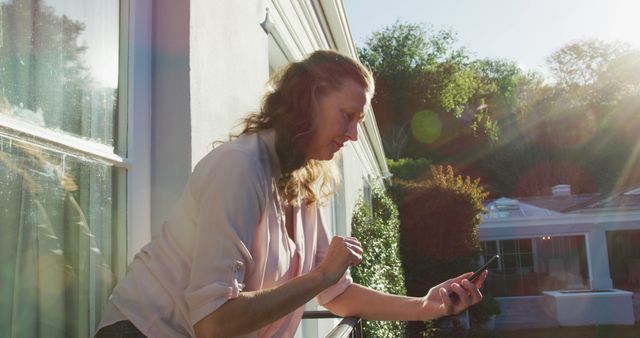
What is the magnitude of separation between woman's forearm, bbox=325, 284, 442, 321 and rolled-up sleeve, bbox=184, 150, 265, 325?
33.7 inches

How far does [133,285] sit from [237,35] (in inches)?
65.6

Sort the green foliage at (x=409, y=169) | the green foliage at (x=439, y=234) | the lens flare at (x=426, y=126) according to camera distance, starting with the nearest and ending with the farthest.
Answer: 1. the green foliage at (x=439, y=234)
2. the green foliage at (x=409, y=169)
3. the lens flare at (x=426, y=126)

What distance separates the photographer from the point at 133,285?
4.73ft

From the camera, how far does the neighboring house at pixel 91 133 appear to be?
4.53 feet

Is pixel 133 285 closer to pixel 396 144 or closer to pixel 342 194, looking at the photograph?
pixel 342 194

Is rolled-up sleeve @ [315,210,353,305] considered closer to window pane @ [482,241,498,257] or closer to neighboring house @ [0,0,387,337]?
neighboring house @ [0,0,387,337]

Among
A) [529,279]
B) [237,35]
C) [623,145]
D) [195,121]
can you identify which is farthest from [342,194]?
[623,145]

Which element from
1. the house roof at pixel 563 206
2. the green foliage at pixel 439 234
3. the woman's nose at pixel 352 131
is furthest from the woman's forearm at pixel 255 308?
the house roof at pixel 563 206

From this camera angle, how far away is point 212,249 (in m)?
1.27

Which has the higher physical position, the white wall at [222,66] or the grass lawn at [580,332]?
the white wall at [222,66]

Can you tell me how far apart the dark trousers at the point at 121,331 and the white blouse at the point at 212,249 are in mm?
14

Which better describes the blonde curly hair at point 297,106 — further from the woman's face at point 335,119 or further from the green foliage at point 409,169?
the green foliage at point 409,169

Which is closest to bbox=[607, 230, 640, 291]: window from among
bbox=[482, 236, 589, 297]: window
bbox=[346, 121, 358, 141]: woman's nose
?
bbox=[482, 236, 589, 297]: window

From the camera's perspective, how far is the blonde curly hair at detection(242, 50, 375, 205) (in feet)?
5.43
